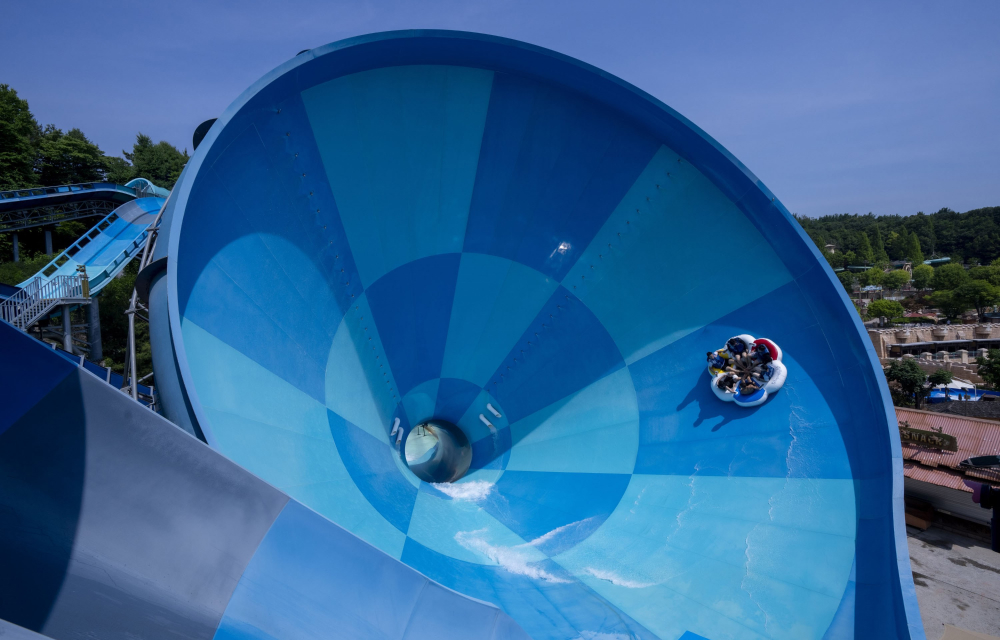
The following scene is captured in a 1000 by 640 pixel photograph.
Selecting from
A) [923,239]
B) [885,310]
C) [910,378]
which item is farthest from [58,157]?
[923,239]

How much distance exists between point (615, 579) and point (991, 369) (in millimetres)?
38783

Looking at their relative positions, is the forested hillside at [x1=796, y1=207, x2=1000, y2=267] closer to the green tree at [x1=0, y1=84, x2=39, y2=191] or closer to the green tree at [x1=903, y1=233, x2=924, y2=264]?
the green tree at [x1=903, y1=233, x2=924, y2=264]

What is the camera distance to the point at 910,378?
27.5 metres

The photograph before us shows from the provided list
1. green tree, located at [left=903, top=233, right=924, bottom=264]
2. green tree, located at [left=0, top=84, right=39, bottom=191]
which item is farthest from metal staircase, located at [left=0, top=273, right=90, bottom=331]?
green tree, located at [left=903, top=233, right=924, bottom=264]

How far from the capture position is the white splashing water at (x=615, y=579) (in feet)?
15.0

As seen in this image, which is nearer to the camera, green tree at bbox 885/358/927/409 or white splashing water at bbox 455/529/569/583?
white splashing water at bbox 455/529/569/583

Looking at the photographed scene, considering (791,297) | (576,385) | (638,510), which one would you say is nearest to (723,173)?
(791,297)

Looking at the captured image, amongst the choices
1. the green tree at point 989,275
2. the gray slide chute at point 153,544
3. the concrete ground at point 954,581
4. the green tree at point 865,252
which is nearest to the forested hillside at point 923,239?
the green tree at point 865,252

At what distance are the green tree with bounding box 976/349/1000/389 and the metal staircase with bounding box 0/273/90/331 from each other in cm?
4418

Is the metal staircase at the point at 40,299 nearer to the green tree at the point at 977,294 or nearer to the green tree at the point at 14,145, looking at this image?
the green tree at the point at 14,145

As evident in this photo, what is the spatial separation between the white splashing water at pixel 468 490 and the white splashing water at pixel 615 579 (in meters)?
1.55

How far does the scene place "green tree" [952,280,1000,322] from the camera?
55250 millimetres

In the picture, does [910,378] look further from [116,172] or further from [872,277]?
[872,277]

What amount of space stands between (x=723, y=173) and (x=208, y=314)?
5288 millimetres
